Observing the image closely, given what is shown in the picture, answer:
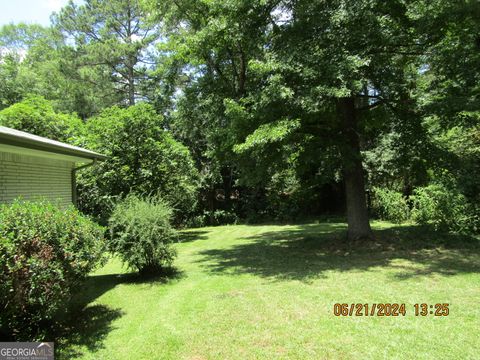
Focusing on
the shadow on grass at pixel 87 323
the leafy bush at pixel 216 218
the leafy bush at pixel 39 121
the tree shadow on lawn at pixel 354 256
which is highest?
the leafy bush at pixel 39 121

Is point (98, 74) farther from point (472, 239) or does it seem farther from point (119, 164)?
point (472, 239)

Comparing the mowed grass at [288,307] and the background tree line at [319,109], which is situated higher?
the background tree line at [319,109]

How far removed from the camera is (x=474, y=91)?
28.3ft

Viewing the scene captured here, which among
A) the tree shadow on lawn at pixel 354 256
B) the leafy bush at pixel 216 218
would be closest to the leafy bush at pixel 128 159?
the tree shadow on lawn at pixel 354 256

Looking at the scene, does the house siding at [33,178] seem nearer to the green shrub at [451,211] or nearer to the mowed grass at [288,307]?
the mowed grass at [288,307]

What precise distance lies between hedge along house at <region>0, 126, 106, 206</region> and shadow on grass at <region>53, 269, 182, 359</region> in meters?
1.74

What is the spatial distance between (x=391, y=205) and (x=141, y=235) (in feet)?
37.8

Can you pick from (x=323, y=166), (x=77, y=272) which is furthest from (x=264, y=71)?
(x=77, y=272)

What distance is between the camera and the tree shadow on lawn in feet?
23.1

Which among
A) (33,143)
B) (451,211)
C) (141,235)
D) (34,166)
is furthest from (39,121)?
(451,211)

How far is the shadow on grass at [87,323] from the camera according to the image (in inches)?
161

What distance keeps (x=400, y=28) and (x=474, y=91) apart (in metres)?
2.46

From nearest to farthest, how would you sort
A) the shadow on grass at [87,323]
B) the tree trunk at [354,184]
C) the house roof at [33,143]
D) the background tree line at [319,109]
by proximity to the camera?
the shadow on grass at [87,323], the house roof at [33,143], the background tree line at [319,109], the tree trunk at [354,184]

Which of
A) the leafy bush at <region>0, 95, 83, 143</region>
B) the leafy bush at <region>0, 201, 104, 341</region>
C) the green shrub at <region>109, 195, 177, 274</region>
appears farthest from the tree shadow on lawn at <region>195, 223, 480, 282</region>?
the leafy bush at <region>0, 95, 83, 143</region>
